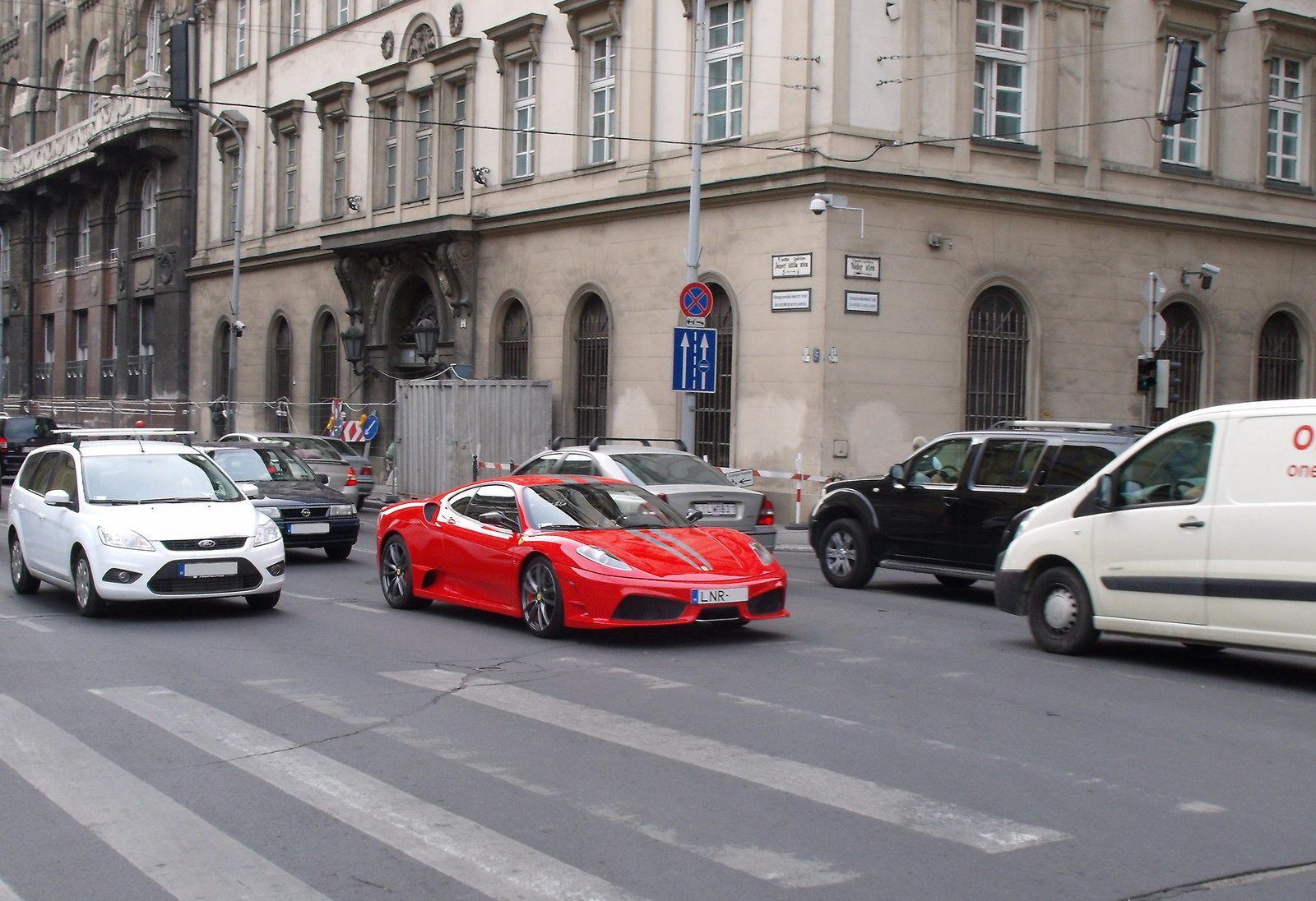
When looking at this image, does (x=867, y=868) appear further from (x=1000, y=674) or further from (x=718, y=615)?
(x=718, y=615)

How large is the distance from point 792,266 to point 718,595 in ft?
42.4

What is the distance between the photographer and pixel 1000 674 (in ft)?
30.3

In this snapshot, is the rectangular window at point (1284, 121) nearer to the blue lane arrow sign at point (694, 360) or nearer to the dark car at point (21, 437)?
the blue lane arrow sign at point (694, 360)

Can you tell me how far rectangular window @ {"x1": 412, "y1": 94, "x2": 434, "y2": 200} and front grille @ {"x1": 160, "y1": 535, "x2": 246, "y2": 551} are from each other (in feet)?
69.7

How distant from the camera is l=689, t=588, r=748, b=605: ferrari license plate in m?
10.2

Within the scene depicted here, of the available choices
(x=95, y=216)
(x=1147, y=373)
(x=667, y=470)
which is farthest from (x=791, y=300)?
(x=95, y=216)

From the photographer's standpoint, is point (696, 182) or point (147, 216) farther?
point (147, 216)

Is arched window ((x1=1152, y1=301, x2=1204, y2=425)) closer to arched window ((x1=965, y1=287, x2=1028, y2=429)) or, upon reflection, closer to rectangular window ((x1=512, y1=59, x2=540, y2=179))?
arched window ((x1=965, y1=287, x2=1028, y2=429))

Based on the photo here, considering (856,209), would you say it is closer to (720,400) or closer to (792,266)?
(792,266)

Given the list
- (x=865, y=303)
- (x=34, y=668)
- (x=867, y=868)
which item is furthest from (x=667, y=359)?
(x=867, y=868)

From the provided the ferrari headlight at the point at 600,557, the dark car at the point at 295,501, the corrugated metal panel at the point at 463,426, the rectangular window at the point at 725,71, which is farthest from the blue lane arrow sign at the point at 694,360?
the ferrari headlight at the point at 600,557

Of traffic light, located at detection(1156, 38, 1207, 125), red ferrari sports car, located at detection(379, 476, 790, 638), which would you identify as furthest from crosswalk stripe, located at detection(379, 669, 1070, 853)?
traffic light, located at detection(1156, 38, 1207, 125)

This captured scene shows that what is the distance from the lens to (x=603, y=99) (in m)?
26.8

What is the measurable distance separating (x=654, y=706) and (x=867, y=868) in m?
3.06
